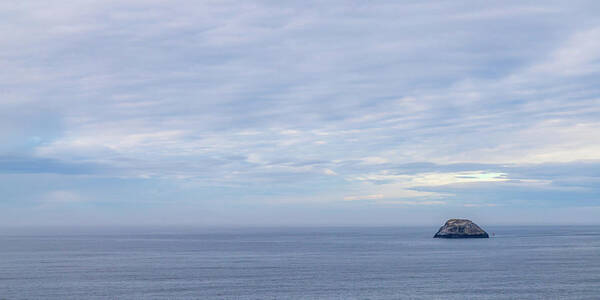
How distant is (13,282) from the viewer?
4491 inches

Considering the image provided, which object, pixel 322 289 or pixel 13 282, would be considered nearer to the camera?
pixel 322 289

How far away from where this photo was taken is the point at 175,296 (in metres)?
96.5

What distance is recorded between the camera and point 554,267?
142 m

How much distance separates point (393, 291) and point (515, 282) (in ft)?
96.6

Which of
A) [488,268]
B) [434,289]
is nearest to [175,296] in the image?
[434,289]

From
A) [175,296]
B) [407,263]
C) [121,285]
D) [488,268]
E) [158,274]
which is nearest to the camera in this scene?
[175,296]

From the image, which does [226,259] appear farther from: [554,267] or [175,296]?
[554,267]

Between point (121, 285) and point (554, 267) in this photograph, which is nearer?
point (121, 285)

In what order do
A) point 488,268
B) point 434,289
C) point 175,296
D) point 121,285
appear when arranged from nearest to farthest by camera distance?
point 175,296, point 434,289, point 121,285, point 488,268

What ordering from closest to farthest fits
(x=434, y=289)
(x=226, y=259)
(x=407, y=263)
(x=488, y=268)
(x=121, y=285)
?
(x=434, y=289), (x=121, y=285), (x=488, y=268), (x=407, y=263), (x=226, y=259)

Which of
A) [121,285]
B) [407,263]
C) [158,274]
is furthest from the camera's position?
[407,263]

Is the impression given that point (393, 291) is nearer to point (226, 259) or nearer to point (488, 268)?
point (488, 268)

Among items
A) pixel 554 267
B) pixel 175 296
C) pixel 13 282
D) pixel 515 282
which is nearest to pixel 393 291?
pixel 515 282

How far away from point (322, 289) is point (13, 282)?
6373cm
